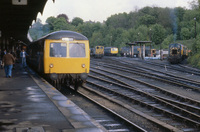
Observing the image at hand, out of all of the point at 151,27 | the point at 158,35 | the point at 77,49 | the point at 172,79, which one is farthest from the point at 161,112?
the point at 151,27

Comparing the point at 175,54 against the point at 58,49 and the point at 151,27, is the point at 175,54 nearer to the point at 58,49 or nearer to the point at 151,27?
the point at 58,49

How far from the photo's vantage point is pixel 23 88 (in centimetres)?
1227

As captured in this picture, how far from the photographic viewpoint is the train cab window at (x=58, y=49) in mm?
14039

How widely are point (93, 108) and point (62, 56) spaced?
4037 millimetres

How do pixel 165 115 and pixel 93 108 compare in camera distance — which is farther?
pixel 93 108

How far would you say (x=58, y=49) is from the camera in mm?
14094

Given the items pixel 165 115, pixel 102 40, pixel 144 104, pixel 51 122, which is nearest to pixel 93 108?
pixel 144 104

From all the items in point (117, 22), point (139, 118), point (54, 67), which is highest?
point (117, 22)

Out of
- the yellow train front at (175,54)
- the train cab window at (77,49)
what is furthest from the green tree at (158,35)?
the train cab window at (77,49)

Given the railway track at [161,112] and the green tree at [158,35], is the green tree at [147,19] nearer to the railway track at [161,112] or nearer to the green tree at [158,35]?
the green tree at [158,35]

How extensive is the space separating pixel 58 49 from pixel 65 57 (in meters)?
0.52

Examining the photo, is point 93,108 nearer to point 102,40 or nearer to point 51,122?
point 51,122

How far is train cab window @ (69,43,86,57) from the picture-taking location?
1420cm

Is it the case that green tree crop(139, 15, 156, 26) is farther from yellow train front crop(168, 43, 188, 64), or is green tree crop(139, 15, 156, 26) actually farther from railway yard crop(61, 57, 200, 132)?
railway yard crop(61, 57, 200, 132)
